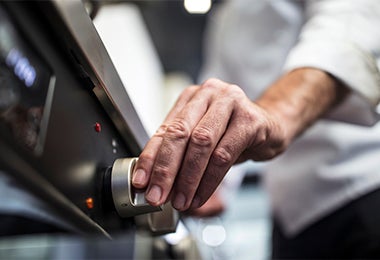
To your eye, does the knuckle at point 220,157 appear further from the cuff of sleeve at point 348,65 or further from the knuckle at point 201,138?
the cuff of sleeve at point 348,65

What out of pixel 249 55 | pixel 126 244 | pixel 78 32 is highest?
pixel 78 32

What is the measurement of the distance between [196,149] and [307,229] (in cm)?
47

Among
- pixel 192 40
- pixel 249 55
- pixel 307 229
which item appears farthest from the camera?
pixel 192 40

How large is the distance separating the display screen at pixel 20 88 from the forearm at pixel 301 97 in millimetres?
295

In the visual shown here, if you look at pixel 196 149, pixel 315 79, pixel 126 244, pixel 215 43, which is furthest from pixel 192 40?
pixel 196 149

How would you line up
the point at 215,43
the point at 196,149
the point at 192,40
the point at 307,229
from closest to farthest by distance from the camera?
the point at 196,149, the point at 307,229, the point at 215,43, the point at 192,40

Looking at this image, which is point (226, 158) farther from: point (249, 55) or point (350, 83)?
point (249, 55)

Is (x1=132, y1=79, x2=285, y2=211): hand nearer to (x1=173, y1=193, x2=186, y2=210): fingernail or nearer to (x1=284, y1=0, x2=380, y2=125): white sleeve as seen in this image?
(x1=173, y1=193, x2=186, y2=210): fingernail

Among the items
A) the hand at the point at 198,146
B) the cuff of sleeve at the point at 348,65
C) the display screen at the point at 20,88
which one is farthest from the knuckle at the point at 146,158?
the cuff of sleeve at the point at 348,65

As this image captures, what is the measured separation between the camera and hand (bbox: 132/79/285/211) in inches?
14.3

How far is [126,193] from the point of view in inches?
14.6

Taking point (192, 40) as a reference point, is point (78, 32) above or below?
above

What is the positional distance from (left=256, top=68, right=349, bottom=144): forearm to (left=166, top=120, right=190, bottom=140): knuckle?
6.1 inches

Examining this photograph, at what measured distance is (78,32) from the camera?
299 mm
